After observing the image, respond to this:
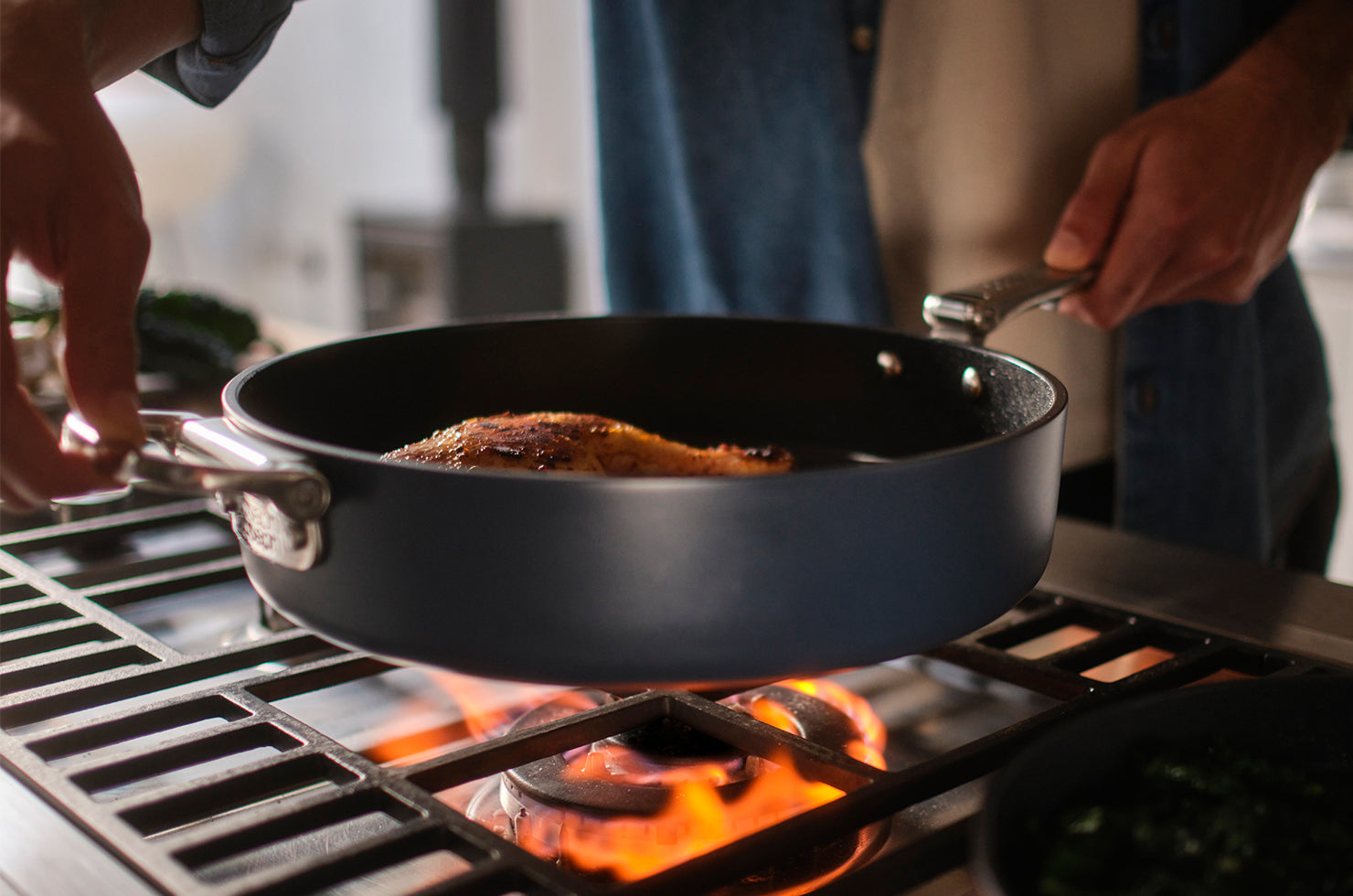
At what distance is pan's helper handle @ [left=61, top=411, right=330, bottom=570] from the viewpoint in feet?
1.51

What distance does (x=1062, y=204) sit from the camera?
117cm

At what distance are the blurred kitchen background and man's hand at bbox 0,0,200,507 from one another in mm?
1930

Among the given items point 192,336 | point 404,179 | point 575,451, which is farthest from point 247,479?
point 404,179

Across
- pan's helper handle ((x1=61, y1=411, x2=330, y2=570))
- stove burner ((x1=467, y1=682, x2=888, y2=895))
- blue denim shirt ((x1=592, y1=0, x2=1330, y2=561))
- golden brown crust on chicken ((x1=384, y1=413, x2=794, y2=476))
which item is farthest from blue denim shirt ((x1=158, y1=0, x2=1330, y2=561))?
pan's helper handle ((x1=61, y1=411, x2=330, y2=570))

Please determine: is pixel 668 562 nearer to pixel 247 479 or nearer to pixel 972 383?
pixel 247 479

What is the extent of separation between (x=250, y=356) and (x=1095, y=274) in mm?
1064

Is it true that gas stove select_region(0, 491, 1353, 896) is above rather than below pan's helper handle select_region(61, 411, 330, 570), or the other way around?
below

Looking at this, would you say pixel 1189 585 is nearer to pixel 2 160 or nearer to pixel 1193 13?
pixel 1193 13

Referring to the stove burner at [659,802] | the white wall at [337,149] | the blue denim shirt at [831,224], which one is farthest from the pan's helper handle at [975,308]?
the white wall at [337,149]

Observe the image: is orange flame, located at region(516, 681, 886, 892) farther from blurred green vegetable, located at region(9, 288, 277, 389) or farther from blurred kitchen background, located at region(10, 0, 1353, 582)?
blurred kitchen background, located at region(10, 0, 1353, 582)

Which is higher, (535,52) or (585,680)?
(535,52)

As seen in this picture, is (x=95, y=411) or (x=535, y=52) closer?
(x=95, y=411)

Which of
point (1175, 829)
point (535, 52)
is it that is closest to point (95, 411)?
point (1175, 829)

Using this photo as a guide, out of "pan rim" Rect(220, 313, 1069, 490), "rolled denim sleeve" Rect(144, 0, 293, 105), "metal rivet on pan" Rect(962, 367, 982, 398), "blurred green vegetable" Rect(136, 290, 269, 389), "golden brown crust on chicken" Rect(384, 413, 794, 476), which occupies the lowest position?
"blurred green vegetable" Rect(136, 290, 269, 389)
